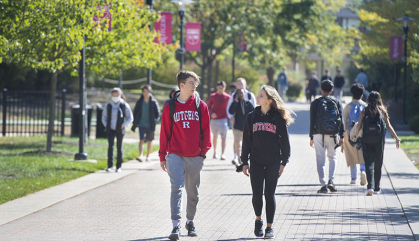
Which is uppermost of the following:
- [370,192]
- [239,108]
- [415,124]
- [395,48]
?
[395,48]

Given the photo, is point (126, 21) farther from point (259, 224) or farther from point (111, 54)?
point (259, 224)

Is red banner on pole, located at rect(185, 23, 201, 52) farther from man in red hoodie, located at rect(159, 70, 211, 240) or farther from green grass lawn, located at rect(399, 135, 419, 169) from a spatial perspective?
man in red hoodie, located at rect(159, 70, 211, 240)

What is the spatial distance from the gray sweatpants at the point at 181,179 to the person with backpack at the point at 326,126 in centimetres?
358

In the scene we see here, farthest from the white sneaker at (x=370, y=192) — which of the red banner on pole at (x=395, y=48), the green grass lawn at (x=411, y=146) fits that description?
the red banner on pole at (x=395, y=48)

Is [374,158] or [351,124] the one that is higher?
[351,124]

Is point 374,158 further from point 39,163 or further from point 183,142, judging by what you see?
point 39,163

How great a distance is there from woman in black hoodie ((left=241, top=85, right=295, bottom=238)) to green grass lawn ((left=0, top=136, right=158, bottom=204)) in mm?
4202

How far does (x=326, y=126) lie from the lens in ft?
32.6

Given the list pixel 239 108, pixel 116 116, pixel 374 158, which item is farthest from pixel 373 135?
pixel 116 116

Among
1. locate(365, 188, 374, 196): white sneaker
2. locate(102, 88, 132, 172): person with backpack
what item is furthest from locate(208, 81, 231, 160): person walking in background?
locate(365, 188, 374, 196): white sneaker

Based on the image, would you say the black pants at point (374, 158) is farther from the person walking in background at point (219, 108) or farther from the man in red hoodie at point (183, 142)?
the person walking in background at point (219, 108)

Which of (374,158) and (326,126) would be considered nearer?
(326,126)

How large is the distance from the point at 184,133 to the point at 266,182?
104cm

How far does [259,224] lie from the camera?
272 inches
